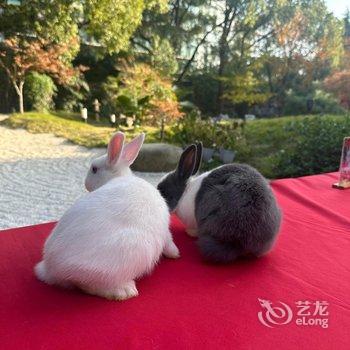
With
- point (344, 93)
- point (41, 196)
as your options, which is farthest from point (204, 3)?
point (41, 196)

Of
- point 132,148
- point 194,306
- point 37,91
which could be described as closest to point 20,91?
point 37,91

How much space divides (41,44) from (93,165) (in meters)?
10.3

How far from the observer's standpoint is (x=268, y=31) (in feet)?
48.5

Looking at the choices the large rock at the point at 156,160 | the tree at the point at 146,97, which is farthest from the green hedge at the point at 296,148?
the tree at the point at 146,97

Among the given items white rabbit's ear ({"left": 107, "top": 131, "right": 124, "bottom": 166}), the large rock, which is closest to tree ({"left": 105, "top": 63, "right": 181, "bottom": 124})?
the large rock

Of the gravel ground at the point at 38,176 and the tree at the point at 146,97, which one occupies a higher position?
the tree at the point at 146,97

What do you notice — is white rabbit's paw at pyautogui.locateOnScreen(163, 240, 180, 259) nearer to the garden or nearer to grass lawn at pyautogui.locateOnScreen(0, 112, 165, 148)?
the garden

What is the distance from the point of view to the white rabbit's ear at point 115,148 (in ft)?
4.29

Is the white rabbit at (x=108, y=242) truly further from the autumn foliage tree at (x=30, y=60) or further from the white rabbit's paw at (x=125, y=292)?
the autumn foliage tree at (x=30, y=60)

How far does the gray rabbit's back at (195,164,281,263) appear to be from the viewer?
120 centimetres

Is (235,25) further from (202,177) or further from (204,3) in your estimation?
(202,177)

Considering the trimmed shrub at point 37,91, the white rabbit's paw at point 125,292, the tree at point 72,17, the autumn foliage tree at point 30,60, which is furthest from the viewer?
the trimmed shrub at point 37,91

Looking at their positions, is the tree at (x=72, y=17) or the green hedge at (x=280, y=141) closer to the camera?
the green hedge at (x=280, y=141)

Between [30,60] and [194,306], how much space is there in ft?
36.5
